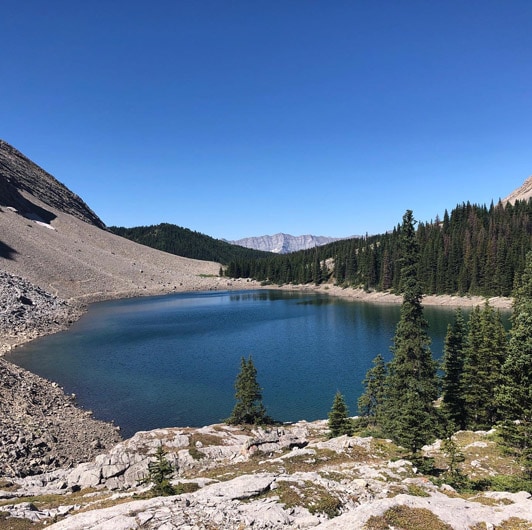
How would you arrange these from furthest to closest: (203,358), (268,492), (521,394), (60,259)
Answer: (60,259)
(203,358)
(521,394)
(268,492)

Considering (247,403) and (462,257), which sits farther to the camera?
(462,257)

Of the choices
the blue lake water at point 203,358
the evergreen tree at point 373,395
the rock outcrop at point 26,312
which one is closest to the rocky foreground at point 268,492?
the evergreen tree at point 373,395

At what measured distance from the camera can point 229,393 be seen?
160 ft

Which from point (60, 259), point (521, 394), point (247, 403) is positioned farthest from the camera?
point (60, 259)

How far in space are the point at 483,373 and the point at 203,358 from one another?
44.0 meters

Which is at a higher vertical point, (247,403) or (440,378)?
(440,378)

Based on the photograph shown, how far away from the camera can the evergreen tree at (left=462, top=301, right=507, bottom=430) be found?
113 feet

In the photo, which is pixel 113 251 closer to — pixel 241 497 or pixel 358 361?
pixel 358 361

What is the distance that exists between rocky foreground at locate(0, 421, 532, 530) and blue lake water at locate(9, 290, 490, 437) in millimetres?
11861

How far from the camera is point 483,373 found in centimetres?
3444

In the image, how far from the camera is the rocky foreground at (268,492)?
12.9 m

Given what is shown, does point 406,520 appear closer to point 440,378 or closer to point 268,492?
point 268,492

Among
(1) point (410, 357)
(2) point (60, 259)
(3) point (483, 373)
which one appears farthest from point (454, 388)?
(2) point (60, 259)

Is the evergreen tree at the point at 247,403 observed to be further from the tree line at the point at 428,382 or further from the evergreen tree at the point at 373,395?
the evergreen tree at the point at 373,395
